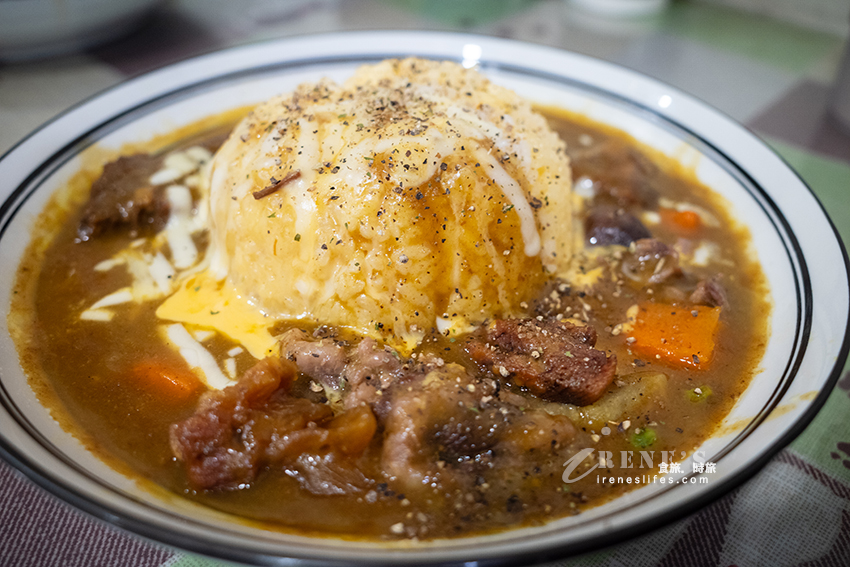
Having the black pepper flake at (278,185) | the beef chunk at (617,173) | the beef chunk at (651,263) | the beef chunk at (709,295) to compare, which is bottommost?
the beef chunk at (709,295)

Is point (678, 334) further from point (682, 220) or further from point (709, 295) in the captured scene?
point (682, 220)

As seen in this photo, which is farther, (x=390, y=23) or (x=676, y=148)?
(x=390, y=23)

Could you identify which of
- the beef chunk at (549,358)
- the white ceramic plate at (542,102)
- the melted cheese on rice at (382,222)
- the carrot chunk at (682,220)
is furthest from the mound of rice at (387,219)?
the white ceramic plate at (542,102)

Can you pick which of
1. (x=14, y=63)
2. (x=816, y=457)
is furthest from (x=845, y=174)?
(x=14, y=63)

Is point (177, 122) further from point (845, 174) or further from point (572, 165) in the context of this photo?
point (845, 174)

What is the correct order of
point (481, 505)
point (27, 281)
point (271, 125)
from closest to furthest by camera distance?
1. point (481, 505)
2. point (27, 281)
3. point (271, 125)

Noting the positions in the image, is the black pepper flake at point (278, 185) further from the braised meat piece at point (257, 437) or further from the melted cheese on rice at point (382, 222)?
the braised meat piece at point (257, 437)

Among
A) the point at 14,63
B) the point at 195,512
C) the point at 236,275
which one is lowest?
the point at 195,512

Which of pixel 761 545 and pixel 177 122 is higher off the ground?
pixel 177 122
